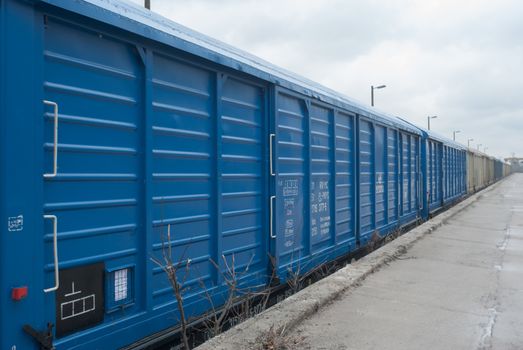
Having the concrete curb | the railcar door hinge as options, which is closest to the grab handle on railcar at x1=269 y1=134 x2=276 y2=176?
the concrete curb

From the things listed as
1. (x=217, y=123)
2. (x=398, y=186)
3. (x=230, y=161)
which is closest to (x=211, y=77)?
(x=217, y=123)

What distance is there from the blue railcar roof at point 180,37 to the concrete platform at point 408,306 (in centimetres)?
233

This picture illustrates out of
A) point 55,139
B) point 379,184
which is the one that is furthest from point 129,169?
point 379,184

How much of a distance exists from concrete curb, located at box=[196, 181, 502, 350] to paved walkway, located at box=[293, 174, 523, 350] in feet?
0.35

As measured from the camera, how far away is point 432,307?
185 inches

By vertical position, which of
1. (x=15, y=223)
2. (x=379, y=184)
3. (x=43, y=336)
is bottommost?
(x=43, y=336)

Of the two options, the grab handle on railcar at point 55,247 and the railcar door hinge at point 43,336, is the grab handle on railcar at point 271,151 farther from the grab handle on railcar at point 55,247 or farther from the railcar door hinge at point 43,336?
the railcar door hinge at point 43,336

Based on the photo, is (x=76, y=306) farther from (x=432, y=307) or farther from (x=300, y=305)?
(x=432, y=307)

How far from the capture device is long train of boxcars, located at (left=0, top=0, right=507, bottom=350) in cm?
240

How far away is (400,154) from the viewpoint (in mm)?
9781

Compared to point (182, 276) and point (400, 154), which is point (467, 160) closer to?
point (400, 154)

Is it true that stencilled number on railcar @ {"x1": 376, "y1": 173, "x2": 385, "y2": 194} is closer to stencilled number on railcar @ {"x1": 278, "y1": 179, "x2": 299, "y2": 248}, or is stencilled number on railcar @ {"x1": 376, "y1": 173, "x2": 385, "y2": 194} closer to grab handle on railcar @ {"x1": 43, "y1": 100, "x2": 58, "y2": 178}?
stencilled number on railcar @ {"x1": 278, "y1": 179, "x2": 299, "y2": 248}

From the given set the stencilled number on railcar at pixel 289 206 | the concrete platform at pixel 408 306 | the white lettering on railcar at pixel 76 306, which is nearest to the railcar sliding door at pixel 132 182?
the white lettering on railcar at pixel 76 306

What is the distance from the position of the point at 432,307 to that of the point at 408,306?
254 mm
